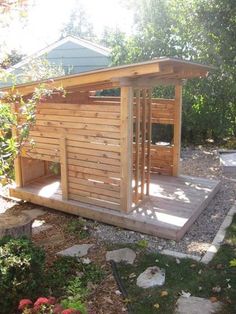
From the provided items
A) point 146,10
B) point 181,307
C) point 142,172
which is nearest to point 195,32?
point 146,10

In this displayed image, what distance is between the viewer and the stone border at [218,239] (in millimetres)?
4324

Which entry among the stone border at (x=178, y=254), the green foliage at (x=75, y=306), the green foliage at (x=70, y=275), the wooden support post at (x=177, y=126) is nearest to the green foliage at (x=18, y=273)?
the green foliage at (x=70, y=275)

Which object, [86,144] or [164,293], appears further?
[86,144]

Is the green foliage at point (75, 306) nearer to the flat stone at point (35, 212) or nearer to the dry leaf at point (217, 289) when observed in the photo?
the dry leaf at point (217, 289)

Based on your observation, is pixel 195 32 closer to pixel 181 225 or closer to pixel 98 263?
pixel 181 225

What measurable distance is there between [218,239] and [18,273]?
277 cm

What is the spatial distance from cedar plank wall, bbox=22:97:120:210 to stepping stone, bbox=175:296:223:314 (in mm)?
2124

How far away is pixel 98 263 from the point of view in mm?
4234

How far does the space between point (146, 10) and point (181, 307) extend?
28.6 ft

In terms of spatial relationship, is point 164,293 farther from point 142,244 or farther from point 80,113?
point 80,113

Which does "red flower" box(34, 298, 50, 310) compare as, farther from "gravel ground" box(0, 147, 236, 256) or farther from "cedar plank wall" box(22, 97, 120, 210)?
"cedar plank wall" box(22, 97, 120, 210)

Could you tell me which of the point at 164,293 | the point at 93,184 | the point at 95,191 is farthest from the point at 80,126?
the point at 164,293

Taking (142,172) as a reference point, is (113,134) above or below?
above

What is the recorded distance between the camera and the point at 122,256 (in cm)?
436
